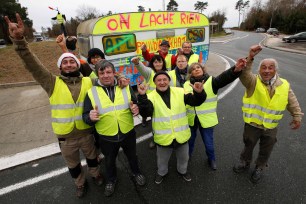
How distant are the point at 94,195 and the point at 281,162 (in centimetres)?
305

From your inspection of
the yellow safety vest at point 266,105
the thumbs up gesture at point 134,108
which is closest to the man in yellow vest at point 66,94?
the thumbs up gesture at point 134,108

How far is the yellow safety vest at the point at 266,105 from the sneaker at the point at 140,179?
182 cm

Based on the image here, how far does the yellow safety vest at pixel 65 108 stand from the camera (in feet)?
7.74

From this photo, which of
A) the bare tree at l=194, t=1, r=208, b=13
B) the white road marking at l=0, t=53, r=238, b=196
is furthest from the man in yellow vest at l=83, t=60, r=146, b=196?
the bare tree at l=194, t=1, r=208, b=13

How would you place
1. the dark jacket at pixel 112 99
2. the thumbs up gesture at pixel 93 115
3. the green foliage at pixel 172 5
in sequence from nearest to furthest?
the thumbs up gesture at pixel 93 115 → the dark jacket at pixel 112 99 → the green foliage at pixel 172 5

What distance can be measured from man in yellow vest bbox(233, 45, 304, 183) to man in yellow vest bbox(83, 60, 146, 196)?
1.58 metres

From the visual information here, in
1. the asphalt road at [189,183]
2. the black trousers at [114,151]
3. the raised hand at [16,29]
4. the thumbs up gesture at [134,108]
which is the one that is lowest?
the asphalt road at [189,183]

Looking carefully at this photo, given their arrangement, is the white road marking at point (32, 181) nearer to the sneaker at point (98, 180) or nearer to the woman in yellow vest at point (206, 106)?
the sneaker at point (98, 180)

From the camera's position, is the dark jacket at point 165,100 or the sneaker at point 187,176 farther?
the sneaker at point 187,176

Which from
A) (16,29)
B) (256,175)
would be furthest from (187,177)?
(16,29)

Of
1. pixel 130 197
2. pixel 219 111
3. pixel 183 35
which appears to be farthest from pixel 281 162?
pixel 183 35

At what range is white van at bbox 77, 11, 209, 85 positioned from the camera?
5.70 m

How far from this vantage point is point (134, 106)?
244 cm

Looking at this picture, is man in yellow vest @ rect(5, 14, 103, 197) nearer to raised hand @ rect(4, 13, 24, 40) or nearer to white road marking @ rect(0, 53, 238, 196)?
raised hand @ rect(4, 13, 24, 40)
